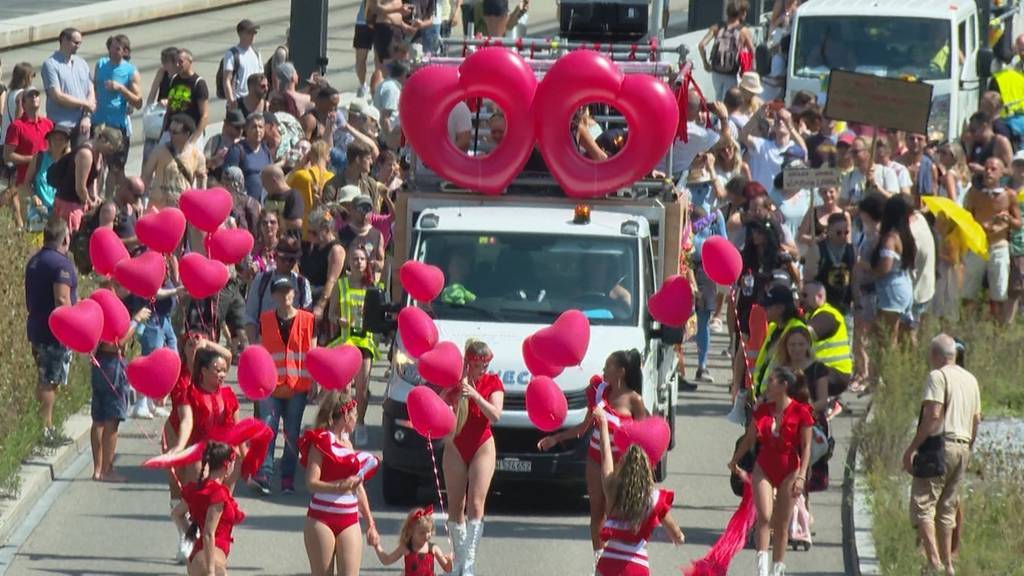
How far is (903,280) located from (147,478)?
24.1ft

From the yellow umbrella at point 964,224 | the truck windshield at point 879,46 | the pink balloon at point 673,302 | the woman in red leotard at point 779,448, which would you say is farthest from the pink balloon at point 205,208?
the truck windshield at point 879,46

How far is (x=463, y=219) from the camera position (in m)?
17.4

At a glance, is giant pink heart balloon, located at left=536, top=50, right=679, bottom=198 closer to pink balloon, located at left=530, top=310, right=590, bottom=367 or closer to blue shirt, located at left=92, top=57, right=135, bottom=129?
pink balloon, located at left=530, top=310, right=590, bottom=367

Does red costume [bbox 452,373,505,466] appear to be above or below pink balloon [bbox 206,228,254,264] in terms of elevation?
below

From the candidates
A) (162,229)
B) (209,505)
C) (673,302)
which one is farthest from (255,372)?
(673,302)

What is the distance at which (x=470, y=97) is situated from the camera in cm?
1770

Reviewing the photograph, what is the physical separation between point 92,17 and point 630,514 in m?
23.5

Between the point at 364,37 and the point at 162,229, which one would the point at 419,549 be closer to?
the point at 162,229

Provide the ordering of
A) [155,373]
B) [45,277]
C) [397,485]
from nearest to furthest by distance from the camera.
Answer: [155,373]
[397,485]
[45,277]

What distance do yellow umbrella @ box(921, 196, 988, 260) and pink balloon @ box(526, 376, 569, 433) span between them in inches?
374

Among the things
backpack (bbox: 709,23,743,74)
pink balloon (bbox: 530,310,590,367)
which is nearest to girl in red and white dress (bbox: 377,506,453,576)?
pink balloon (bbox: 530,310,590,367)

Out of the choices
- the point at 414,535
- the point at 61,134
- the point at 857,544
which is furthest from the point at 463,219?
the point at 61,134

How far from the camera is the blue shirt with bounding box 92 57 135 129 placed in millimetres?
25266

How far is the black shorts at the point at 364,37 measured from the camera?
28.7 metres
